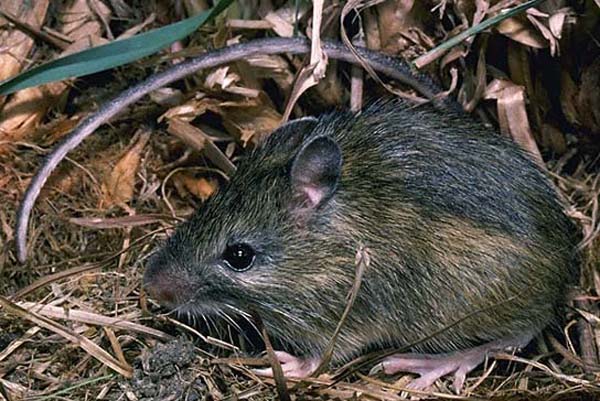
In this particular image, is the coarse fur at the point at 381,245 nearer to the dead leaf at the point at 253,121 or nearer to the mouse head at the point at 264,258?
the mouse head at the point at 264,258

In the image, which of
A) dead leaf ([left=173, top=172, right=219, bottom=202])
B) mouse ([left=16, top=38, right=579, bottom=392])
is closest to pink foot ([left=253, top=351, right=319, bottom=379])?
mouse ([left=16, top=38, right=579, bottom=392])

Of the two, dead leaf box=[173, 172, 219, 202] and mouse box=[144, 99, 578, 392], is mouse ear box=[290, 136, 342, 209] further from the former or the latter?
dead leaf box=[173, 172, 219, 202]

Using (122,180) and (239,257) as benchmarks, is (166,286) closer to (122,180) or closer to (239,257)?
(239,257)

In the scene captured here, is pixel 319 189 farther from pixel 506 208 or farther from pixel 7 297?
pixel 7 297

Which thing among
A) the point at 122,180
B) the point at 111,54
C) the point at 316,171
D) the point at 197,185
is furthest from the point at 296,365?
the point at 111,54

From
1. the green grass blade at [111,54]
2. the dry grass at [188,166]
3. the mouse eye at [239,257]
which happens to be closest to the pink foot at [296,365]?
the dry grass at [188,166]

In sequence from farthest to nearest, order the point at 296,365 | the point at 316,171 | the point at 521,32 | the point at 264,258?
the point at 521,32 → the point at 296,365 → the point at 264,258 → the point at 316,171

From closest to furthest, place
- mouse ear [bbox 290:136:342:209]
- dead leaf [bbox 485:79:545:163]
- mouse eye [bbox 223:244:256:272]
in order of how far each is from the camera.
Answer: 1. mouse ear [bbox 290:136:342:209]
2. mouse eye [bbox 223:244:256:272]
3. dead leaf [bbox 485:79:545:163]
